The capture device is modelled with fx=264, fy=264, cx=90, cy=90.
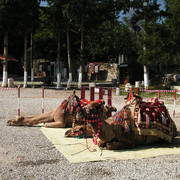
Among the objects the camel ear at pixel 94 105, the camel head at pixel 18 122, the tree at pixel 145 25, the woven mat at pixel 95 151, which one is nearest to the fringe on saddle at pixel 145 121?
the woven mat at pixel 95 151

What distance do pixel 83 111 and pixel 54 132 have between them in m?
2.29

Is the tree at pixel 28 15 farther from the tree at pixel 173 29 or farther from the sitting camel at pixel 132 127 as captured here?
the sitting camel at pixel 132 127

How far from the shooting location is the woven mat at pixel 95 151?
5.41 metres

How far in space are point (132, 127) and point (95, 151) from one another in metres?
1.00

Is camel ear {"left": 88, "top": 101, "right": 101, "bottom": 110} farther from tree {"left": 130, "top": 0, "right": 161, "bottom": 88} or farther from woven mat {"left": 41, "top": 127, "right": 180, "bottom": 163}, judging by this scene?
tree {"left": 130, "top": 0, "right": 161, "bottom": 88}

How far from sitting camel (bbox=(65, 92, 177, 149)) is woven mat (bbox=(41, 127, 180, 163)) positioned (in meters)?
0.17

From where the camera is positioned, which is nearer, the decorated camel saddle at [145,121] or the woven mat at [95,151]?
the woven mat at [95,151]

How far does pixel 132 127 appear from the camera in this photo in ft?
19.6

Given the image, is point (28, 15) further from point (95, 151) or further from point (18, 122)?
point (95, 151)

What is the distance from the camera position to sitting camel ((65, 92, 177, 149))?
5773 millimetres

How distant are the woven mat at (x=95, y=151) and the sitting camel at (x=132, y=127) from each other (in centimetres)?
17

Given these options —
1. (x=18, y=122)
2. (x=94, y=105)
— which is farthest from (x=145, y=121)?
(x=18, y=122)

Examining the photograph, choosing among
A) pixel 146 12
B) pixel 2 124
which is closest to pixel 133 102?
pixel 2 124

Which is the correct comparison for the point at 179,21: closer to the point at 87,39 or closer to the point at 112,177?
the point at 112,177
